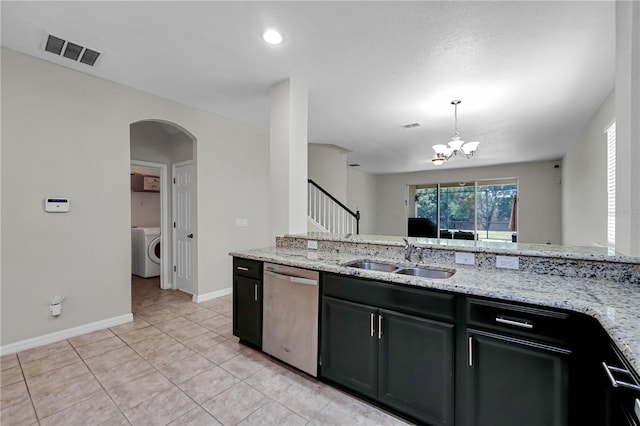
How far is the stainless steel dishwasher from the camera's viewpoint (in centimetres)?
213

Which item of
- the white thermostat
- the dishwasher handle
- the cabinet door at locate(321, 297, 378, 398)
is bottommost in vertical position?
the cabinet door at locate(321, 297, 378, 398)

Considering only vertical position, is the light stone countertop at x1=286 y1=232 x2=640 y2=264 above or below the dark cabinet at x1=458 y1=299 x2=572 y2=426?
above

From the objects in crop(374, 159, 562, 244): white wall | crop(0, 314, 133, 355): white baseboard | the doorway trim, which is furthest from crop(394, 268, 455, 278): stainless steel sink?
crop(374, 159, 562, 244): white wall

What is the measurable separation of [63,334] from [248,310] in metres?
1.92

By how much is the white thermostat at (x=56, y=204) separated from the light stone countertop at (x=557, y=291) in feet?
8.31

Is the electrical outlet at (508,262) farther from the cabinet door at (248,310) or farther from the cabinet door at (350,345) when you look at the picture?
the cabinet door at (248,310)

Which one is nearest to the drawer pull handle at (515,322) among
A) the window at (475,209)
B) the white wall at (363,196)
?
the white wall at (363,196)

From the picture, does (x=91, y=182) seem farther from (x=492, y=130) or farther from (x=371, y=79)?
(x=492, y=130)

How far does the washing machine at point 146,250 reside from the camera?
5.14m

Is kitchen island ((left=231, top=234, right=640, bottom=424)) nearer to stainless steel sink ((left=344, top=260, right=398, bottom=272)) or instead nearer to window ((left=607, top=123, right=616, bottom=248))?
stainless steel sink ((left=344, top=260, right=398, bottom=272))

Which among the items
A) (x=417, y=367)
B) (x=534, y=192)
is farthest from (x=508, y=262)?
(x=534, y=192)

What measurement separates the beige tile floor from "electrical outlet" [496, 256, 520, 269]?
1.24 meters

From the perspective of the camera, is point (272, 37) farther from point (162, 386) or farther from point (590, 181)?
point (590, 181)

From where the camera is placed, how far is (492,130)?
4.73 m
